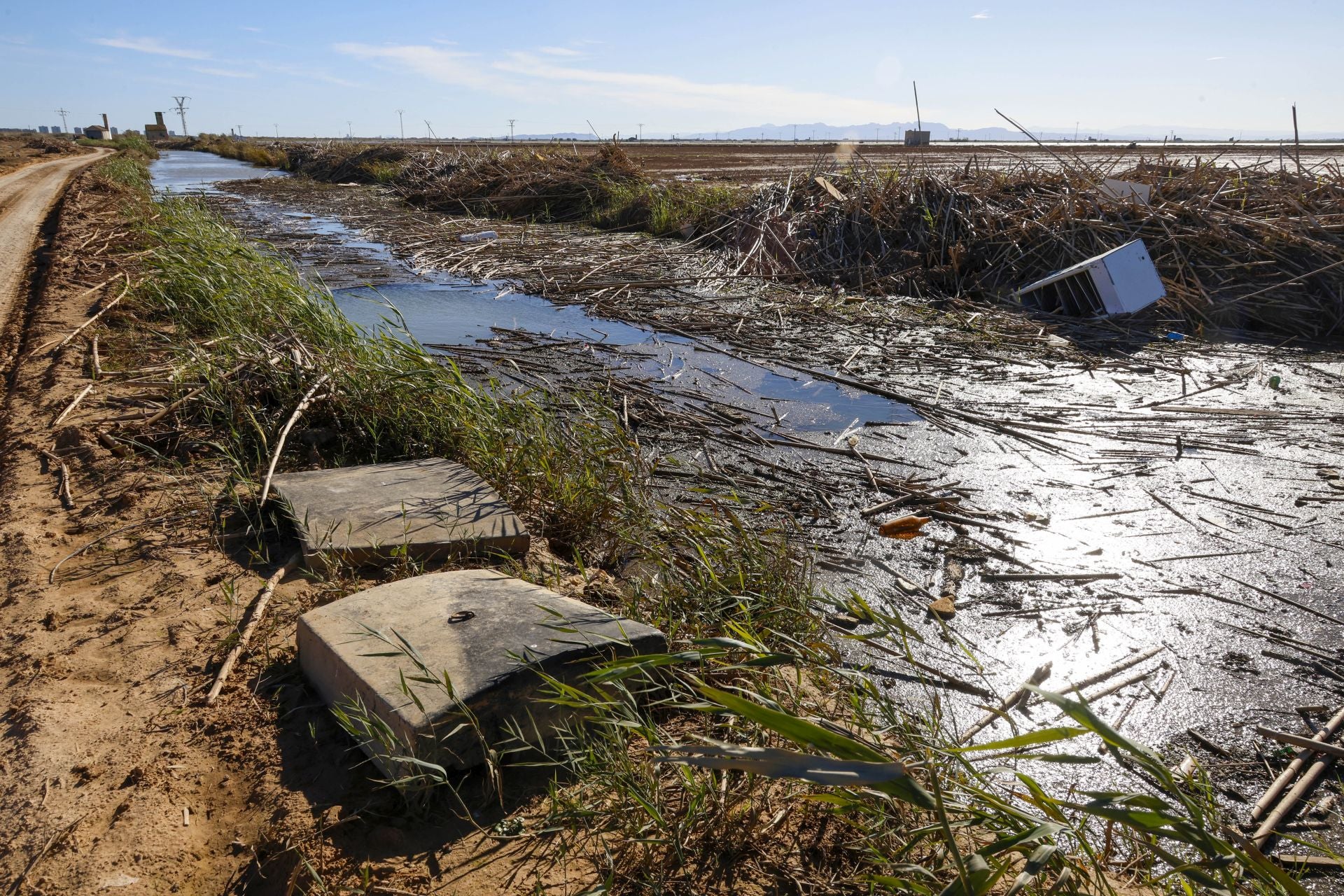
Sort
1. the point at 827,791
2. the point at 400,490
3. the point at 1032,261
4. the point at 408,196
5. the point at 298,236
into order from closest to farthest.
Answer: the point at 827,791 → the point at 400,490 → the point at 1032,261 → the point at 298,236 → the point at 408,196

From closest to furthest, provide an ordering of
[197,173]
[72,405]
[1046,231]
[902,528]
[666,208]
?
[902,528]
[72,405]
[1046,231]
[666,208]
[197,173]

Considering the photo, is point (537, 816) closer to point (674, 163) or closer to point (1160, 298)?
point (1160, 298)

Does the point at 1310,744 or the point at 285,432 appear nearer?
the point at 1310,744

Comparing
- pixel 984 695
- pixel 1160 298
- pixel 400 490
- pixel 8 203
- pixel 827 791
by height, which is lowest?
pixel 984 695

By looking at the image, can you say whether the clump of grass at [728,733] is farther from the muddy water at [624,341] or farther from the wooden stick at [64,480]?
the muddy water at [624,341]

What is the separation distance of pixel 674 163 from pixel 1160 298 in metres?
32.5

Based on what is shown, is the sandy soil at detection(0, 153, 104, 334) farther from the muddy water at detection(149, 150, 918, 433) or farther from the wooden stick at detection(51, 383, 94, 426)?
the wooden stick at detection(51, 383, 94, 426)

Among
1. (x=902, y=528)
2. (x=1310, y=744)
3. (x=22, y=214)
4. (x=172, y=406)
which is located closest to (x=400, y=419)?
(x=172, y=406)

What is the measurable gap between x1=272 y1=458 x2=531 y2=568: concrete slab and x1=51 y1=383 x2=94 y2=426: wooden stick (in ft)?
5.32

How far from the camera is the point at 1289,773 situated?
8.52 feet

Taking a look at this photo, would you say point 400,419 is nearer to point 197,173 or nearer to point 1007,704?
point 1007,704

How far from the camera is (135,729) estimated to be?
94.0 inches

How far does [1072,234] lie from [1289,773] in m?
8.12

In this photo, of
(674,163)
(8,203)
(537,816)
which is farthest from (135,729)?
(674,163)
